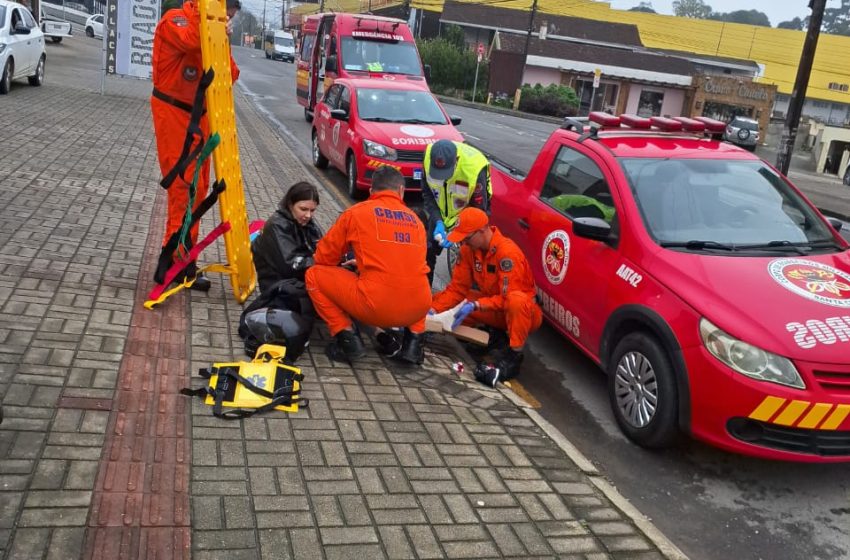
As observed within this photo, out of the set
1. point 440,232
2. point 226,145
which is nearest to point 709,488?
point 440,232

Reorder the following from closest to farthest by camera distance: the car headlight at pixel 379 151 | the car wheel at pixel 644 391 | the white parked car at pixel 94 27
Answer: the car wheel at pixel 644 391, the car headlight at pixel 379 151, the white parked car at pixel 94 27

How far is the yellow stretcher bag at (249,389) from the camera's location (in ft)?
12.6

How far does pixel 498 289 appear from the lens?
18.0 ft

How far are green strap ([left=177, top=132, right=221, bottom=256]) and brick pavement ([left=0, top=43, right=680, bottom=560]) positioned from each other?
402 mm

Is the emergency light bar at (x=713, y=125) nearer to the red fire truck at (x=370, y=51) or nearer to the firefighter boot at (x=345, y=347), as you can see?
the firefighter boot at (x=345, y=347)

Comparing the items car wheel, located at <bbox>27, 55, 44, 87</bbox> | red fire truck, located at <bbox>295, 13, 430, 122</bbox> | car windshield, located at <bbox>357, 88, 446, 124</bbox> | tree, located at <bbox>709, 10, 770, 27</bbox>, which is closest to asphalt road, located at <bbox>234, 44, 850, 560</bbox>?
car windshield, located at <bbox>357, 88, 446, 124</bbox>

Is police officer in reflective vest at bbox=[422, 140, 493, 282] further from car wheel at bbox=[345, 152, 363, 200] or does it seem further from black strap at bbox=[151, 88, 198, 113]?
car wheel at bbox=[345, 152, 363, 200]

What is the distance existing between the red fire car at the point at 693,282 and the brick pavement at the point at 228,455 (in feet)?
2.47

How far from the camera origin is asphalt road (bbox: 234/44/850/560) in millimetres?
3707

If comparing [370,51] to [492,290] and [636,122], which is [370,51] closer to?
[636,122]

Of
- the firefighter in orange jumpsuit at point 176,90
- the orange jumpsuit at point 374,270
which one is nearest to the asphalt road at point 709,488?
the orange jumpsuit at point 374,270

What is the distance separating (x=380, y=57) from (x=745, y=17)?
130 m

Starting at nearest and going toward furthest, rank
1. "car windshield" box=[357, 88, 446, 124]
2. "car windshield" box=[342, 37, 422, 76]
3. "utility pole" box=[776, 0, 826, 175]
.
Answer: "car windshield" box=[357, 88, 446, 124]
"utility pole" box=[776, 0, 826, 175]
"car windshield" box=[342, 37, 422, 76]

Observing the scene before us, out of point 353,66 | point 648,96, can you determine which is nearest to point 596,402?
point 353,66
